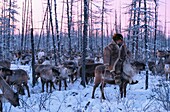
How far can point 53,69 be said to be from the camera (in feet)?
50.6

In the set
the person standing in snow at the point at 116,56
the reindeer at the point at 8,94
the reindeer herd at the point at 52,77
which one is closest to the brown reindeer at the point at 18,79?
the reindeer herd at the point at 52,77

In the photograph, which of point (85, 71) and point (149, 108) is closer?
point (149, 108)

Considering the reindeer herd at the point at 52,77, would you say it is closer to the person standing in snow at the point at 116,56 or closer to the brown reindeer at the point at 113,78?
the brown reindeer at the point at 113,78

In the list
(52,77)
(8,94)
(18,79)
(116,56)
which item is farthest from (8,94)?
(52,77)

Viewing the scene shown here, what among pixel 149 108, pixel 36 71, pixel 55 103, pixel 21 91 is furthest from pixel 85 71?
pixel 149 108

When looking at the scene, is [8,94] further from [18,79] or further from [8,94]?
[18,79]

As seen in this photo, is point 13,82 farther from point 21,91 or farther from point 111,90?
point 111,90

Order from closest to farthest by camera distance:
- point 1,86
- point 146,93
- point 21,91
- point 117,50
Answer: point 1,86 < point 117,50 < point 146,93 < point 21,91

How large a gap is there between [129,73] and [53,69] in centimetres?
624

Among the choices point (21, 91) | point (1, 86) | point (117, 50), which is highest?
point (117, 50)

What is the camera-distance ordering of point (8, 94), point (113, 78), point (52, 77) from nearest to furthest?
point (8, 94) → point (113, 78) → point (52, 77)

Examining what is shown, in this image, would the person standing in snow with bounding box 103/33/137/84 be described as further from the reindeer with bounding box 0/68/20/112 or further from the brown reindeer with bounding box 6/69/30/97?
the brown reindeer with bounding box 6/69/30/97

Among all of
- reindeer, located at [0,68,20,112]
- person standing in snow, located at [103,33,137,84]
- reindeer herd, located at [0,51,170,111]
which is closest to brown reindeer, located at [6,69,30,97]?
reindeer herd, located at [0,51,170,111]

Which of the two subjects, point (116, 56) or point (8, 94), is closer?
point (8, 94)
